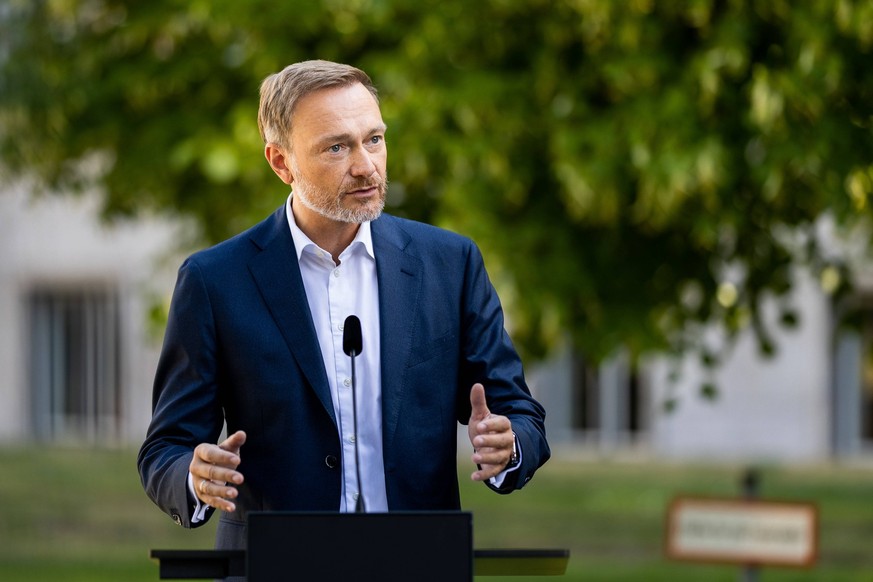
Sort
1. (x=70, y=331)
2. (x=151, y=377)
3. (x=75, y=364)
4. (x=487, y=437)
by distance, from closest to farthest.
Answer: (x=487, y=437)
(x=151, y=377)
(x=75, y=364)
(x=70, y=331)

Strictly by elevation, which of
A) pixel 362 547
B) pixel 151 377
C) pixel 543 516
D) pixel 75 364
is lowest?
pixel 543 516

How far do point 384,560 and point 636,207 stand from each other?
13.8ft

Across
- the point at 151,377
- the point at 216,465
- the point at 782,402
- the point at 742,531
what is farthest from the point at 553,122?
the point at 151,377

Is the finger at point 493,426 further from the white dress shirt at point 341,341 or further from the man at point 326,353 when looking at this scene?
the white dress shirt at point 341,341

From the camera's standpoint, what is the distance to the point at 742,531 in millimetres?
7840

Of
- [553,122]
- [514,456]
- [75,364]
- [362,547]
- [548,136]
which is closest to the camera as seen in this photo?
[362,547]

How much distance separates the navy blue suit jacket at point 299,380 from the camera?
271 centimetres

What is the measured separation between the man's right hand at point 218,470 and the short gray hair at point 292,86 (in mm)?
582

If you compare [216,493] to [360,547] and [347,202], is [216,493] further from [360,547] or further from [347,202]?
[347,202]

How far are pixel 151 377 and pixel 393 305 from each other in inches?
756

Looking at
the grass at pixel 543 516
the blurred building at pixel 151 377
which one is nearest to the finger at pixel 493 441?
the grass at pixel 543 516

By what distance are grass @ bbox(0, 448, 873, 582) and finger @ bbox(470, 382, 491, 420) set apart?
9345mm

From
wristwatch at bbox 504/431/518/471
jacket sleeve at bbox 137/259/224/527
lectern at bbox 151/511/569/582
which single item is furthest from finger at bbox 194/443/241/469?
wristwatch at bbox 504/431/518/471

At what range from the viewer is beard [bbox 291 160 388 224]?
270cm
